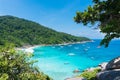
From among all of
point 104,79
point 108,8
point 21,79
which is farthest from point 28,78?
point 108,8

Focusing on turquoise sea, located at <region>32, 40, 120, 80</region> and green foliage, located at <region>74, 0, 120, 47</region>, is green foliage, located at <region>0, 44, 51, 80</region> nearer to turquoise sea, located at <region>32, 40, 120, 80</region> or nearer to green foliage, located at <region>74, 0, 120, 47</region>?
green foliage, located at <region>74, 0, 120, 47</region>

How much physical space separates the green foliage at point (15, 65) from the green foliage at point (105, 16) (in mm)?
6756

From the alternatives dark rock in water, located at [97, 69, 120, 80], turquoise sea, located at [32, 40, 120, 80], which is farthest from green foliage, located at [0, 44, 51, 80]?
turquoise sea, located at [32, 40, 120, 80]

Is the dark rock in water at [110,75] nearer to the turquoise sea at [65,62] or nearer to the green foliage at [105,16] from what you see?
the green foliage at [105,16]

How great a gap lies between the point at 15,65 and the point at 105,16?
8.74 meters

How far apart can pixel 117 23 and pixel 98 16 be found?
10.4 ft

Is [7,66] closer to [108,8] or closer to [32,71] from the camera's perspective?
[32,71]

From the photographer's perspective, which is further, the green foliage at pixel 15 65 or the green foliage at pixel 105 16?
the green foliage at pixel 105 16

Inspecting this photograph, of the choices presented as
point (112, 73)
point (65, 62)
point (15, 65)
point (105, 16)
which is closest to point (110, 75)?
point (112, 73)

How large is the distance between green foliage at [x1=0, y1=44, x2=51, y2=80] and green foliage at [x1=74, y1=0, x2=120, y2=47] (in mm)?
6756

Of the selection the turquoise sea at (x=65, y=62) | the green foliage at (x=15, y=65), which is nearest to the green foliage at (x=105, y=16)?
the green foliage at (x=15, y=65)

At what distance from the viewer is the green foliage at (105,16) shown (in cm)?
2004

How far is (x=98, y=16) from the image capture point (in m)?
22.7

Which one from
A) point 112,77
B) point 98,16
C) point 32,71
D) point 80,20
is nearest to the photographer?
point 32,71
